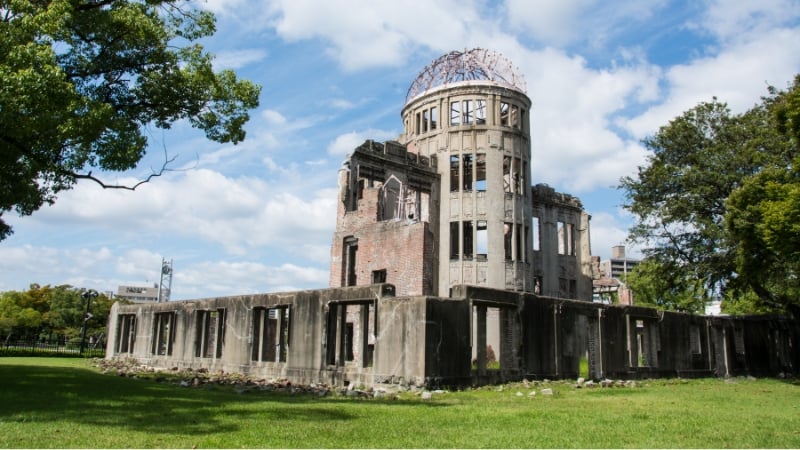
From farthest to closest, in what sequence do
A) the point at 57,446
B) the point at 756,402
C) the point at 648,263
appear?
the point at 648,263
the point at 756,402
the point at 57,446

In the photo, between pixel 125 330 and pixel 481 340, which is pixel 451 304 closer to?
pixel 481 340

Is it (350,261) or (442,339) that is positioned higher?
(350,261)

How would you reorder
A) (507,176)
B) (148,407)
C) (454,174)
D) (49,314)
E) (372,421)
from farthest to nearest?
(49,314)
(507,176)
(454,174)
(148,407)
(372,421)

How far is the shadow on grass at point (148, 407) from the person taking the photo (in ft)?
26.0

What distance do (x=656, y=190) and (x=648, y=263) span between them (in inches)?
143

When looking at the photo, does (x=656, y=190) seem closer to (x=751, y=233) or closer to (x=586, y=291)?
(x=751, y=233)

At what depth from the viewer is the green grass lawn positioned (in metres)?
6.88

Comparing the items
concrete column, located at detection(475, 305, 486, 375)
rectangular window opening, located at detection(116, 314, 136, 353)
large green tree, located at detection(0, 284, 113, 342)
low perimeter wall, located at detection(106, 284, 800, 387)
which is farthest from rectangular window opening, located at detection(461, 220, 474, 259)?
large green tree, located at detection(0, 284, 113, 342)

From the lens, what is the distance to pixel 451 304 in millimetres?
15633

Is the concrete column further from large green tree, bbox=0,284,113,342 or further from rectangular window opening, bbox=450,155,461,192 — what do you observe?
Answer: large green tree, bbox=0,284,113,342

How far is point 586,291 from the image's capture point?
37.6m

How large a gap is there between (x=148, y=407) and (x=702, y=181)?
74.6ft

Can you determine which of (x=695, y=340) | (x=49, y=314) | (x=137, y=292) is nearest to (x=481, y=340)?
(x=695, y=340)

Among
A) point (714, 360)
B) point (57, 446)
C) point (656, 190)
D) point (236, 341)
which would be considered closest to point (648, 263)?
point (656, 190)
